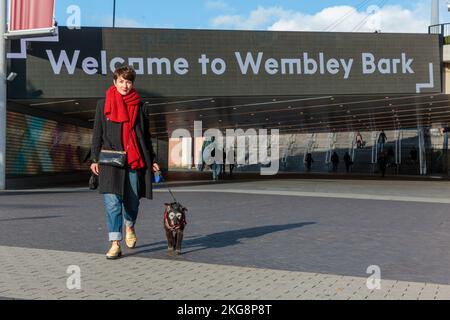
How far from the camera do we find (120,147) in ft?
19.0

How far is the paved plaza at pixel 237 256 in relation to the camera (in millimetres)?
4578

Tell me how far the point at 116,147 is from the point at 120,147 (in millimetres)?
42

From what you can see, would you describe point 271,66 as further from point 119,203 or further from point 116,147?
point 119,203

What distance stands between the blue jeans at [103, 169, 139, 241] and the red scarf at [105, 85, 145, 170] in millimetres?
156

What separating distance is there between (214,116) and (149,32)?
32.0 ft

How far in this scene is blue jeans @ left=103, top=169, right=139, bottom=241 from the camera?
19.0 ft

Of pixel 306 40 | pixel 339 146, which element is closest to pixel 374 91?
pixel 306 40

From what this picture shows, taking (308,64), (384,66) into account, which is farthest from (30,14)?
(384,66)

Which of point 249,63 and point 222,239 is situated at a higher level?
point 249,63

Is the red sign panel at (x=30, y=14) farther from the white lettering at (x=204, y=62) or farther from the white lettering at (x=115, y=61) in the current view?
the white lettering at (x=204, y=62)

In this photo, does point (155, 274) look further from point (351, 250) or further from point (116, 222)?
point (351, 250)

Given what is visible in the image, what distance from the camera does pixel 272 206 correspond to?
12242 mm

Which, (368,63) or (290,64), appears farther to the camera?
(368,63)

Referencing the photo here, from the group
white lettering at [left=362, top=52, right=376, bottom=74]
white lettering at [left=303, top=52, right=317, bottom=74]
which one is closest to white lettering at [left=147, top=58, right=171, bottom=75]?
white lettering at [left=303, top=52, right=317, bottom=74]
